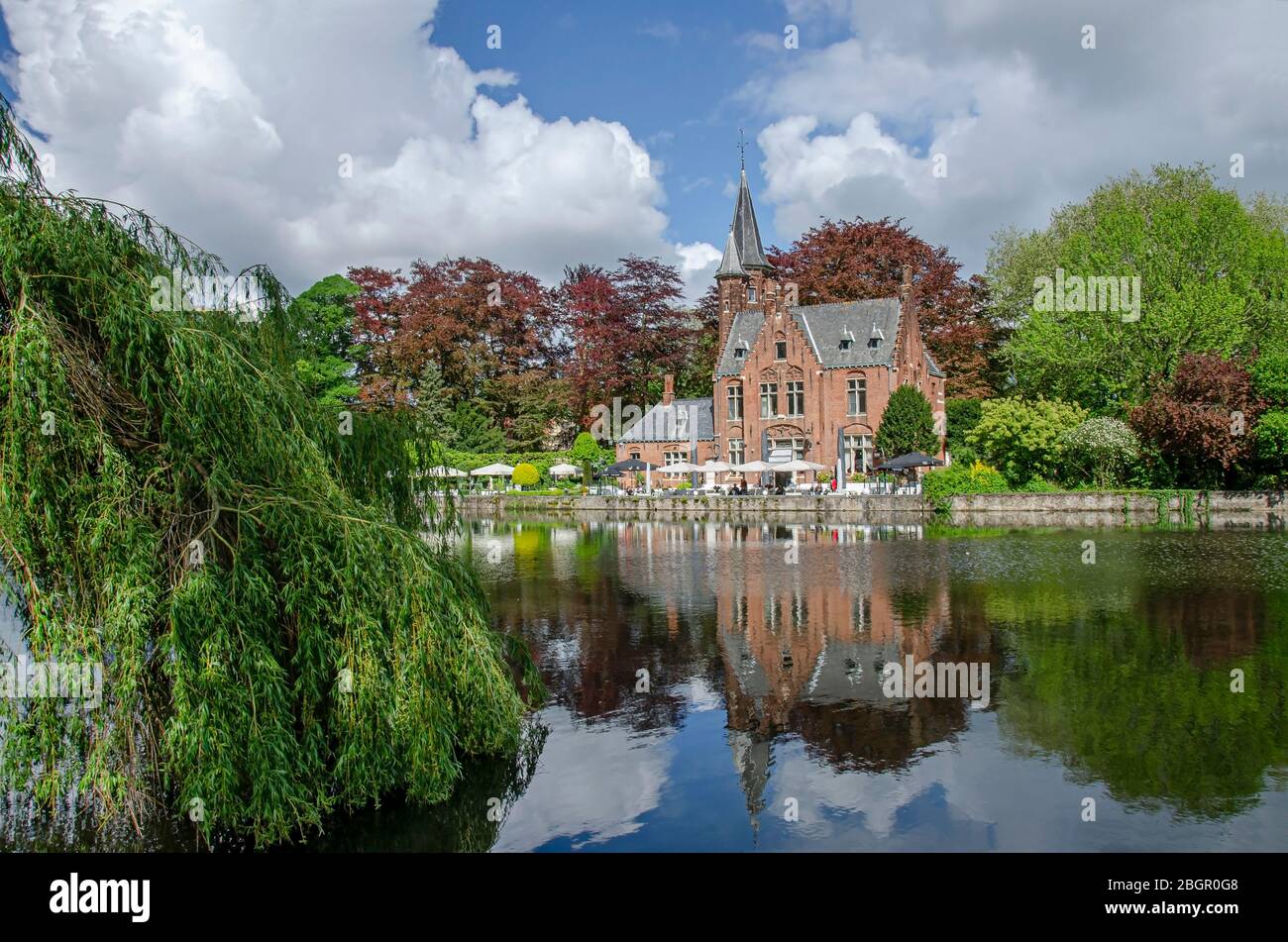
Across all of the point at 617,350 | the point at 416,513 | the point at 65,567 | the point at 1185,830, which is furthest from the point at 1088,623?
the point at 617,350

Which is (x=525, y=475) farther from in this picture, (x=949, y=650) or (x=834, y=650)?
(x=949, y=650)

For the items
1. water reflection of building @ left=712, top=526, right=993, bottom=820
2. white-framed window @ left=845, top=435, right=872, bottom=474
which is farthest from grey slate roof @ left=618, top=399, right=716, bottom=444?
water reflection of building @ left=712, top=526, right=993, bottom=820

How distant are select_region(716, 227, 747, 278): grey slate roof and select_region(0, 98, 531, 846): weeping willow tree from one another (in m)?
50.3

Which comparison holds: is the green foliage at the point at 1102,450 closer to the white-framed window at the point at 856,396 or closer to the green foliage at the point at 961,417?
the green foliage at the point at 961,417

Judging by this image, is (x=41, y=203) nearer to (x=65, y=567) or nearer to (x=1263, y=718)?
(x=65, y=567)

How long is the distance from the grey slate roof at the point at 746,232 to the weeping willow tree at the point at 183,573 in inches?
1989

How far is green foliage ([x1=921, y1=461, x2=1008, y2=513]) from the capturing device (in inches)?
1613

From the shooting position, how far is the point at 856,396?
166 feet

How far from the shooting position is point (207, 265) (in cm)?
870

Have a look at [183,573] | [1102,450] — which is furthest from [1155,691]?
[1102,450]

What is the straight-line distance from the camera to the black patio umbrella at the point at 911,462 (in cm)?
4416

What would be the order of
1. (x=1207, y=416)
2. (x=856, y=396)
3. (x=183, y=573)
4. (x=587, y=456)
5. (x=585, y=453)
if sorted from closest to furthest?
(x=183, y=573) < (x=1207, y=416) < (x=856, y=396) < (x=587, y=456) < (x=585, y=453)

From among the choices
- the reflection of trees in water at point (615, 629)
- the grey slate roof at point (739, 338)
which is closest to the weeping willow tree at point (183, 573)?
the reflection of trees in water at point (615, 629)

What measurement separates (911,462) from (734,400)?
13.4 m
